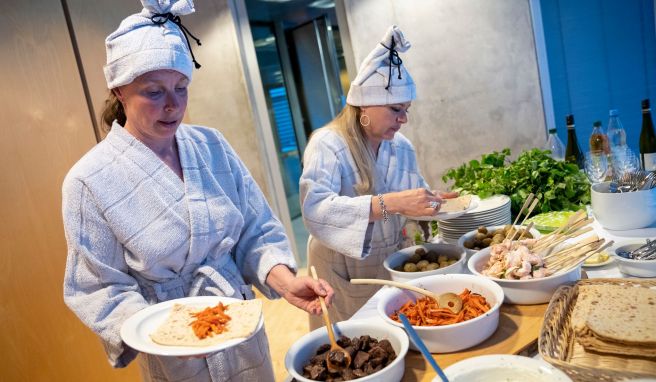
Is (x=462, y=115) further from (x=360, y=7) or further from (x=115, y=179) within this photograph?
(x=115, y=179)

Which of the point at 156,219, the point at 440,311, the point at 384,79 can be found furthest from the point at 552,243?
the point at 156,219

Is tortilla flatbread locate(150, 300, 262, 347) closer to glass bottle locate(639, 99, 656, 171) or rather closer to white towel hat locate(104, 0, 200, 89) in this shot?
white towel hat locate(104, 0, 200, 89)

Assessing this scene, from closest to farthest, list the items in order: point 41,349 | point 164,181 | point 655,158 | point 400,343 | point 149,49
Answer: point 400,343 → point 149,49 → point 164,181 → point 655,158 → point 41,349

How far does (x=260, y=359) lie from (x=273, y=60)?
5314 millimetres

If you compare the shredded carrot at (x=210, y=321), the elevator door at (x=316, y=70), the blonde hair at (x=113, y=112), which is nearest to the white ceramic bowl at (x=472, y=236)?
the shredded carrot at (x=210, y=321)

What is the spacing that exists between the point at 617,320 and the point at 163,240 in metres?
1.20

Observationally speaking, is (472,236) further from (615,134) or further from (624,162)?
(615,134)

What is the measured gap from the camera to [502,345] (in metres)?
1.17

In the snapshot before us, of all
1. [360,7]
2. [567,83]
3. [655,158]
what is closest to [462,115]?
[567,83]

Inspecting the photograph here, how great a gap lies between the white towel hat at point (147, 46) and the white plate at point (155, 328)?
0.65 m

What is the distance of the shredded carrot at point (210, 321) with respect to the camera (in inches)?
44.2

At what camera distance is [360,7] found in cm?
419

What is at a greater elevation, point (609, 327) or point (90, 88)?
point (90, 88)

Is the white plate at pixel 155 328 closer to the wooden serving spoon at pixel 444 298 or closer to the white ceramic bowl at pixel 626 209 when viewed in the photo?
the wooden serving spoon at pixel 444 298
